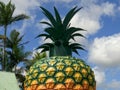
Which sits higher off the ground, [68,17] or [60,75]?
[68,17]

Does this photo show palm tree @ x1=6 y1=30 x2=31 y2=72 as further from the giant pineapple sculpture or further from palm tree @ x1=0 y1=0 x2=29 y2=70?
the giant pineapple sculpture

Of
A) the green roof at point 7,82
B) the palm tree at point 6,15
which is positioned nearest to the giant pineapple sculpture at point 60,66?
the green roof at point 7,82

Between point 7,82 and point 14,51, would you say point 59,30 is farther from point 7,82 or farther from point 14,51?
point 14,51

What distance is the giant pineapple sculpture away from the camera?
16.2 m

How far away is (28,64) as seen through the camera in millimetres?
34938

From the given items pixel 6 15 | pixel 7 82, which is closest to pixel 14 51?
pixel 6 15

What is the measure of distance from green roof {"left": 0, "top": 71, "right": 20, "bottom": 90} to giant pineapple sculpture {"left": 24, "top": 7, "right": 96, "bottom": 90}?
1.97 m

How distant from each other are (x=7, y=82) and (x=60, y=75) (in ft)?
13.7

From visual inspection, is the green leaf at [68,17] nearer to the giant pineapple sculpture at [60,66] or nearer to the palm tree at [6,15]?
the giant pineapple sculpture at [60,66]

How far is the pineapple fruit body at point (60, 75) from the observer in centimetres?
1611

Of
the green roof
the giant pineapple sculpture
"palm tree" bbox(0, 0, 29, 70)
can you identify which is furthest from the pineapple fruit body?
"palm tree" bbox(0, 0, 29, 70)

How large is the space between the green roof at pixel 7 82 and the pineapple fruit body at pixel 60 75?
82.9 inches

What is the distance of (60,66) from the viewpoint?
16422 millimetres

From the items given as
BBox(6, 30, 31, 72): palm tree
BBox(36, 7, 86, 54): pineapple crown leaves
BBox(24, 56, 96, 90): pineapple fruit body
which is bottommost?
BBox(24, 56, 96, 90): pineapple fruit body
